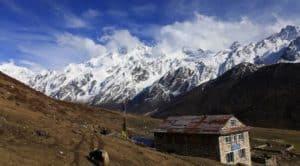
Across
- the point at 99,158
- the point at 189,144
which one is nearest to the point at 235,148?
the point at 189,144

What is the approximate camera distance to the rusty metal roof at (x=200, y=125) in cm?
6675

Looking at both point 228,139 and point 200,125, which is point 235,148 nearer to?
point 228,139

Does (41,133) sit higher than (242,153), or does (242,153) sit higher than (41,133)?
(41,133)

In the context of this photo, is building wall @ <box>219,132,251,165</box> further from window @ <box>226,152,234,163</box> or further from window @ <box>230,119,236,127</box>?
window @ <box>230,119,236,127</box>

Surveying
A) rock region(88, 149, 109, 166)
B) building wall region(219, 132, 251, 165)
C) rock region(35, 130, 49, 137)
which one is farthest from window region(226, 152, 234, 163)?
rock region(35, 130, 49, 137)

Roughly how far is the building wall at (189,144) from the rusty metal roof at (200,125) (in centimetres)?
93

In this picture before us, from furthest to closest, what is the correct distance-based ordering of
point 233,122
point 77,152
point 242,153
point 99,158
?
point 242,153 < point 233,122 < point 77,152 < point 99,158

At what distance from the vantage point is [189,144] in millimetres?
70250

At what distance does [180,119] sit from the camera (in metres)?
75.6

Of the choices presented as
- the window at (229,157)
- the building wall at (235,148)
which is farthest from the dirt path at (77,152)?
the window at (229,157)

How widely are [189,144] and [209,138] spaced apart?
454 cm

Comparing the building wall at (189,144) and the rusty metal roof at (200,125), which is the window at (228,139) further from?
the building wall at (189,144)

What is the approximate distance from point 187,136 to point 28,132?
35.0 metres

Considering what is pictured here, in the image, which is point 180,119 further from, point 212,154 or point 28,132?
point 28,132
